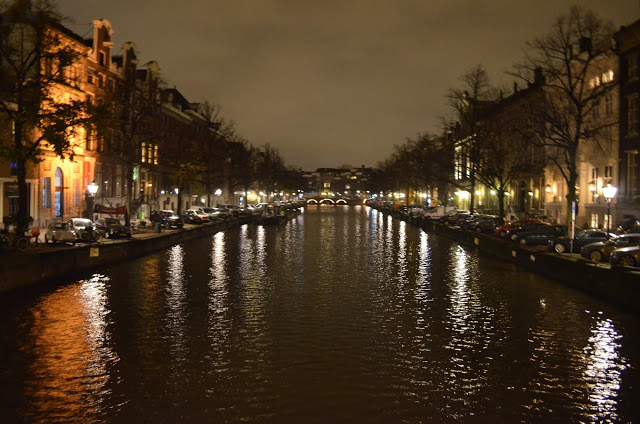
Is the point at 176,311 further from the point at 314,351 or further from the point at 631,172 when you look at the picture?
the point at 631,172

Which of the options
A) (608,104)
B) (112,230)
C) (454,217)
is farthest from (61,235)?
(454,217)

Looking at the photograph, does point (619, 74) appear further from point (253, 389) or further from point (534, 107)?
point (253, 389)

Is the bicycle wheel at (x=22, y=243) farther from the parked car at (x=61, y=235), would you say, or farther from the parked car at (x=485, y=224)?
the parked car at (x=485, y=224)

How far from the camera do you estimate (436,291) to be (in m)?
22.2

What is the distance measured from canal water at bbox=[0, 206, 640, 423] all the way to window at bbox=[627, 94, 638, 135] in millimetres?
26562

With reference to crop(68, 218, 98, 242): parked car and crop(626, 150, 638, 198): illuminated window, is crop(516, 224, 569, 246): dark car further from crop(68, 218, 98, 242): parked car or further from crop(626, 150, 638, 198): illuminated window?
crop(68, 218, 98, 242): parked car

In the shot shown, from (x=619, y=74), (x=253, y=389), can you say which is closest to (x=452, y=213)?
(x=619, y=74)

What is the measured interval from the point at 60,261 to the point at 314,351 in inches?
593

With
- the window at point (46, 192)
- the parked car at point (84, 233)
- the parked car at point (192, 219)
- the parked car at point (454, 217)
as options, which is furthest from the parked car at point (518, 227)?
the window at point (46, 192)

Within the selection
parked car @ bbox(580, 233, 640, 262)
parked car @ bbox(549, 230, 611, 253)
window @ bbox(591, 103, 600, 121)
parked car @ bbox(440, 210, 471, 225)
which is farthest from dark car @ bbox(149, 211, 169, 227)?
window @ bbox(591, 103, 600, 121)

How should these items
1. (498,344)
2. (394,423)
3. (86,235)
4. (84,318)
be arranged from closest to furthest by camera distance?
1. (394,423)
2. (498,344)
3. (84,318)
4. (86,235)

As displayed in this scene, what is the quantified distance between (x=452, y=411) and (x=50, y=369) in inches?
294

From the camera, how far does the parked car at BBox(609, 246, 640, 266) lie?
82.6ft

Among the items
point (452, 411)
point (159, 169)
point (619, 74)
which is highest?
point (619, 74)
